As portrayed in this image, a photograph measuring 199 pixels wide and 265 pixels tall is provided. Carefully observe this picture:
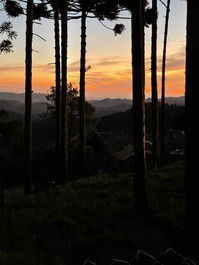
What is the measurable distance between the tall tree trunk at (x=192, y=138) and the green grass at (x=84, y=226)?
5.34 feet

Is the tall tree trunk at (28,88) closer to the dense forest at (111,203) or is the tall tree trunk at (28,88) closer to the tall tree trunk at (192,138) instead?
the dense forest at (111,203)

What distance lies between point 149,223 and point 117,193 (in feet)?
12.6

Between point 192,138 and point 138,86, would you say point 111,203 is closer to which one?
point 138,86

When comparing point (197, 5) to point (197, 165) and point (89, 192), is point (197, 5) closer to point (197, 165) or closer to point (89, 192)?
point (197, 165)

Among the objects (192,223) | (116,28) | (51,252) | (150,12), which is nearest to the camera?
(192,223)

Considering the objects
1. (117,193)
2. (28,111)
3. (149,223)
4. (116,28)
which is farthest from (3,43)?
(149,223)

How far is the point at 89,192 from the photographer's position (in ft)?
50.4

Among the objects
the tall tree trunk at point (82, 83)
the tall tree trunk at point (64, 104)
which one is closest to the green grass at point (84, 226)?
the tall tree trunk at point (64, 104)

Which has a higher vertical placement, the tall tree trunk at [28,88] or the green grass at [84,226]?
the tall tree trunk at [28,88]

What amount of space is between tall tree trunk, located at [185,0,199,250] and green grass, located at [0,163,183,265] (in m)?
1.63

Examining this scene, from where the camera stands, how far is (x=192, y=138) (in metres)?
7.17

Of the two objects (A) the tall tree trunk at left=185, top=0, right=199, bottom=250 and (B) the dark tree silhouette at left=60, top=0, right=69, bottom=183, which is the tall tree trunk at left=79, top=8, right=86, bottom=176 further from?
(A) the tall tree trunk at left=185, top=0, right=199, bottom=250

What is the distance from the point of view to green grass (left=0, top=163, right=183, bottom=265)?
27.7 feet

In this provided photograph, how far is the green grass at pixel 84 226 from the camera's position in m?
8.45
